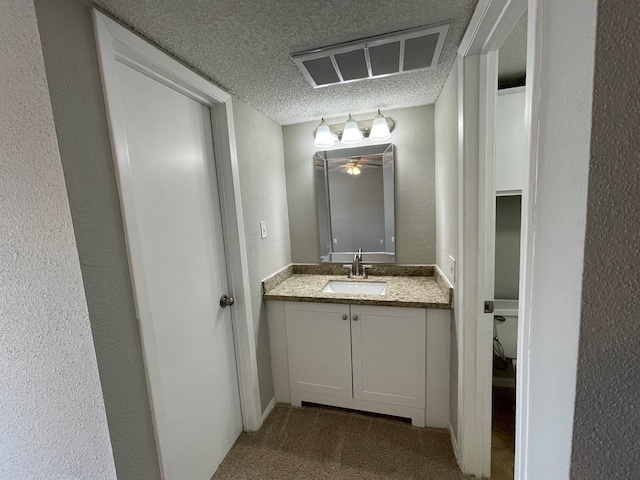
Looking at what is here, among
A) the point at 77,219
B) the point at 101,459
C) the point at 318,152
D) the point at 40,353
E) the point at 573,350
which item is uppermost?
the point at 318,152

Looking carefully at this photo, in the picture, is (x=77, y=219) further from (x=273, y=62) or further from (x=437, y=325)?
(x=437, y=325)

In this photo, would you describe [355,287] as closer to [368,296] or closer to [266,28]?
[368,296]

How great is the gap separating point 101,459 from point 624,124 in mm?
1576

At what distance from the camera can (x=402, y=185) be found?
6.66ft

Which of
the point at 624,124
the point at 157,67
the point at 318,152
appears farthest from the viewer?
the point at 318,152

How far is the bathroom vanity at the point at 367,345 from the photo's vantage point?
63.2 inches

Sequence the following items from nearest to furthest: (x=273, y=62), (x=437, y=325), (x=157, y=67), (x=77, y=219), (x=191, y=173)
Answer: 1. (x=77, y=219)
2. (x=157, y=67)
3. (x=273, y=62)
4. (x=191, y=173)
5. (x=437, y=325)

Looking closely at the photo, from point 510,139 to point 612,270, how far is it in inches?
56.3

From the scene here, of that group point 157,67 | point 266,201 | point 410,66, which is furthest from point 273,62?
point 266,201

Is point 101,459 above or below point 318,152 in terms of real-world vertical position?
below

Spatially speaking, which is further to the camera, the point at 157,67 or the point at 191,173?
the point at 191,173

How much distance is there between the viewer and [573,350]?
0.48 metres

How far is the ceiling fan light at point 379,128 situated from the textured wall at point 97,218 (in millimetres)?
1515

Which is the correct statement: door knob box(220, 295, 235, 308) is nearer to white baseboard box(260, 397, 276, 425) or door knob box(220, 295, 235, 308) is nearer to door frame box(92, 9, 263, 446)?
door frame box(92, 9, 263, 446)
